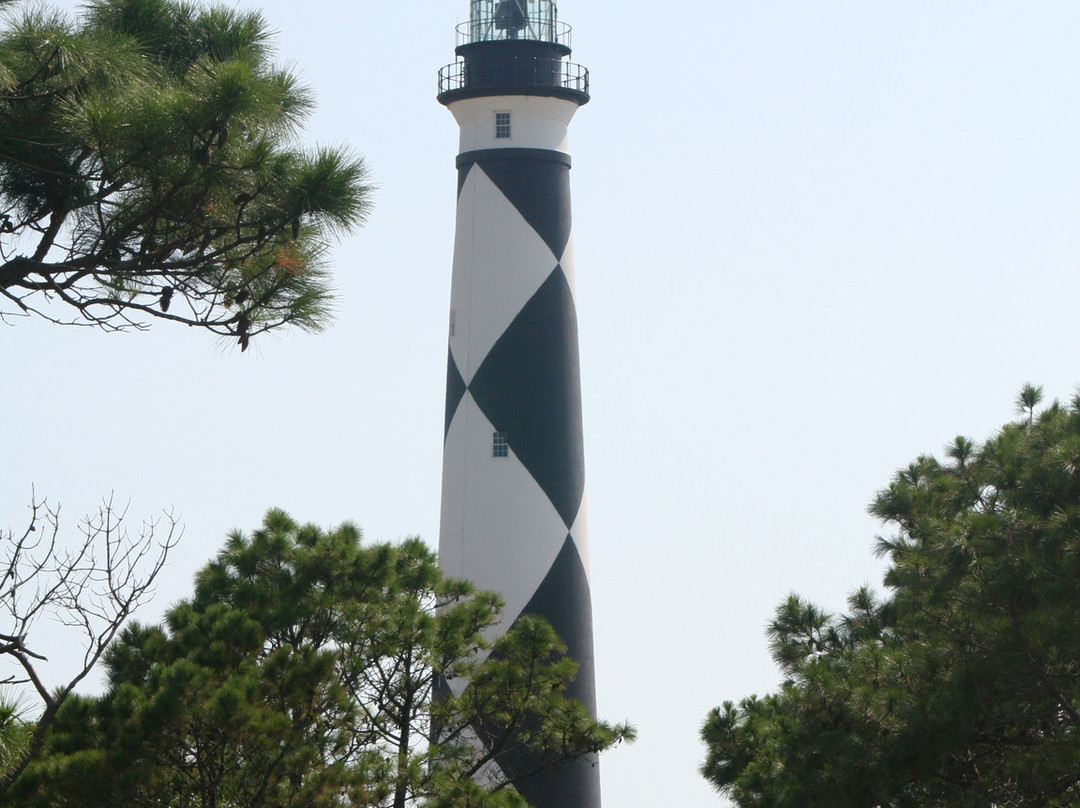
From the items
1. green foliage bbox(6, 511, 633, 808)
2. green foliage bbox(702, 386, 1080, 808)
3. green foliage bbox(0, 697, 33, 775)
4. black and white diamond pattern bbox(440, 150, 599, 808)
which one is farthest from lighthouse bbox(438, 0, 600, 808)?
green foliage bbox(0, 697, 33, 775)

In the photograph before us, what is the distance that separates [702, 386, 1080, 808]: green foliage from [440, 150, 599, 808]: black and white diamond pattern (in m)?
9.59

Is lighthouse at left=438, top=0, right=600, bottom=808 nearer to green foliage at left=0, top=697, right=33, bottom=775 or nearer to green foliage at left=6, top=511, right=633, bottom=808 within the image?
green foliage at left=6, top=511, right=633, bottom=808

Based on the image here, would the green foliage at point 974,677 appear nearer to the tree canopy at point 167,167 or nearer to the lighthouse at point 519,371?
the tree canopy at point 167,167

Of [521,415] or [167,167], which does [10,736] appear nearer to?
[167,167]

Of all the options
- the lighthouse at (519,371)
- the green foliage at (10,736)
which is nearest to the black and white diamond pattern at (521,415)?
the lighthouse at (519,371)

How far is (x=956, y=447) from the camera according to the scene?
55.9 ft

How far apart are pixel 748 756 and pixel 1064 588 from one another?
15.7 ft

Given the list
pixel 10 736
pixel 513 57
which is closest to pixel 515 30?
pixel 513 57

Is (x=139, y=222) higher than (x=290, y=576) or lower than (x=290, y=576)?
lower

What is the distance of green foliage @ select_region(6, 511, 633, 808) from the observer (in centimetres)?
1434

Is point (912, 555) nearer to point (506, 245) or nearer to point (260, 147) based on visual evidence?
point (260, 147)

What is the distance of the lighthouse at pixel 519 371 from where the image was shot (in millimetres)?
24859

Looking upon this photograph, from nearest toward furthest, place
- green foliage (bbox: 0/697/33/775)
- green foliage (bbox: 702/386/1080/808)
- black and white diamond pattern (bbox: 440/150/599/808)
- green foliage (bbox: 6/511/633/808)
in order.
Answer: green foliage (bbox: 0/697/33/775), green foliage (bbox: 702/386/1080/808), green foliage (bbox: 6/511/633/808), black and white diamond pattern (bbox: 440/150/599/808)

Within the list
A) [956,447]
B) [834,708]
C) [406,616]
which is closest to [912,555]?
[834,708]
